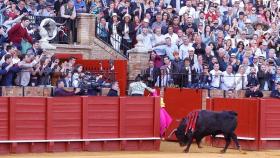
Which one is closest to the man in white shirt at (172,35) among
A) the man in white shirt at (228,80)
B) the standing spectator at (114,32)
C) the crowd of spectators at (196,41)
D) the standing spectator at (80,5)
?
the crowd of spectators at (196,41)

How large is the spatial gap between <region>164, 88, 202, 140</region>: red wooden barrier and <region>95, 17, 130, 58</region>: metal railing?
8.24 ft

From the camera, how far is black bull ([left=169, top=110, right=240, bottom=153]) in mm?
23562

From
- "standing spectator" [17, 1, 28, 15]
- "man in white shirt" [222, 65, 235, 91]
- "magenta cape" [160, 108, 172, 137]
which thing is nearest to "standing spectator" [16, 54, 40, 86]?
"standing spectator" [17, 1, 28, 15]

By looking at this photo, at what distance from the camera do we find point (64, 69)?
25.1 m

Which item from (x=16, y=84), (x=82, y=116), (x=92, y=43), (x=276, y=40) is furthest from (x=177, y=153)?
(x=276, y=40)

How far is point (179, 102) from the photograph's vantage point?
26938mm

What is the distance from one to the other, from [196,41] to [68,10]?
3.64 m

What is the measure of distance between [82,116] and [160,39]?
17.2 ft

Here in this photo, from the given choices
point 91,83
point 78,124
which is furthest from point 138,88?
point 78,124

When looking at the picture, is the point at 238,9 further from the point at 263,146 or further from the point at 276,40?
the point at 263,146

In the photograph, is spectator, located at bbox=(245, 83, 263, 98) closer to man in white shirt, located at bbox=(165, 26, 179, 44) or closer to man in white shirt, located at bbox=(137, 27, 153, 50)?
man in white shirt, located at bbox=(165, 26, 179, 44)

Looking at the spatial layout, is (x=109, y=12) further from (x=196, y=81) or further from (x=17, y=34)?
(x=17, y=34)

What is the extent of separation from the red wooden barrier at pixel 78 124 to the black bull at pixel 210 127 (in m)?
0.78

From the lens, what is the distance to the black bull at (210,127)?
2356 centimetres
